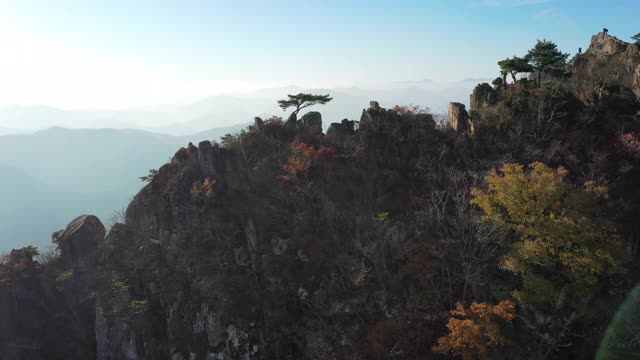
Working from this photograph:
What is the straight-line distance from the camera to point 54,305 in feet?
158

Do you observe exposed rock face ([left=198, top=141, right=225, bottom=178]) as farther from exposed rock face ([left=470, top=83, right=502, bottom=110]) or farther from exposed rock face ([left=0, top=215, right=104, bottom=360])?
exposed rock face ([left=470, top=83, right=502, bottom=110])

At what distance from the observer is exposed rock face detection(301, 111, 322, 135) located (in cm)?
4856

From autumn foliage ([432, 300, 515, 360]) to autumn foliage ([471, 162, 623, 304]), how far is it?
2.74m

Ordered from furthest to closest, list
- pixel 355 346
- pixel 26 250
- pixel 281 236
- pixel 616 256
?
pixel 26 250 < pixel 281 236 < pixel 355 346 < pixel 616 256

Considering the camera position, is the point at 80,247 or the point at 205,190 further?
the point at 80,247

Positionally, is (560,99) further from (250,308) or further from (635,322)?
(250,308)

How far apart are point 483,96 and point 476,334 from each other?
110 feet

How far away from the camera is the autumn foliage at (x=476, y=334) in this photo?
79.7ft

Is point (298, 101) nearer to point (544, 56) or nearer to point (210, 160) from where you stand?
point (210, 160)

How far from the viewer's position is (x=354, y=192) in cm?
4388

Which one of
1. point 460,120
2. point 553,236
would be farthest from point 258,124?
point 553,236

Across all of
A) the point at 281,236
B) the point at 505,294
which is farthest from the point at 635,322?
the point at 281,236

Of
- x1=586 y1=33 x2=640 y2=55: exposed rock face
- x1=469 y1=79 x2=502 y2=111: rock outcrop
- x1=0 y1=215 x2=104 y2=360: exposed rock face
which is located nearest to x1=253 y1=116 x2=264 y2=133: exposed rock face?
x1=0 y1=215 x2=104 y2=360: exposed rock face

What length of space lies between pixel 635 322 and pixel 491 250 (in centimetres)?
972
